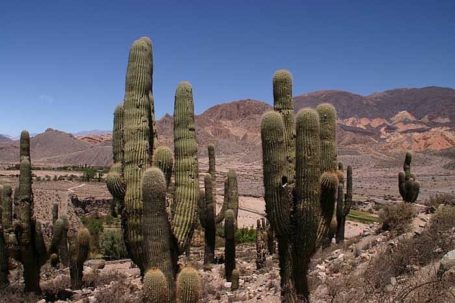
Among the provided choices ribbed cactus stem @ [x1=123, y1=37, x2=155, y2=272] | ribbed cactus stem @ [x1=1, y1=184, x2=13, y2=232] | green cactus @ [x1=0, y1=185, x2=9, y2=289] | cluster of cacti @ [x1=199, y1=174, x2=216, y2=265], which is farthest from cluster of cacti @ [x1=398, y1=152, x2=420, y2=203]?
green cactus @ [x1=0, y1=185, x2=9, y2=289]

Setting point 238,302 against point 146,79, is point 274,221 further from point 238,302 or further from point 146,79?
point 238,302

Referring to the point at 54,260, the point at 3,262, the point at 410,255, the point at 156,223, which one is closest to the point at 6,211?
the point at 3,262

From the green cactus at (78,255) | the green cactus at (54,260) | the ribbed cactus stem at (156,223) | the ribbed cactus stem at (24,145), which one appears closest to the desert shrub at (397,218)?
the ribbed cactus stem at (156,223)

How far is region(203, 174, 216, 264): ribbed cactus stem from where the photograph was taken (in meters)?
15.0

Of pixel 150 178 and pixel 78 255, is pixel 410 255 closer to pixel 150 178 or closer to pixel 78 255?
pixel 150 178

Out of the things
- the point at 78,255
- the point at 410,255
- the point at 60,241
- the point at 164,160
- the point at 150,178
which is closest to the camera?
the point at 150,178

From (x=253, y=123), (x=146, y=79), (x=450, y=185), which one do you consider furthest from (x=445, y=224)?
(x=253, y=123)

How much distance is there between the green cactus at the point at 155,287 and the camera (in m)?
6.13

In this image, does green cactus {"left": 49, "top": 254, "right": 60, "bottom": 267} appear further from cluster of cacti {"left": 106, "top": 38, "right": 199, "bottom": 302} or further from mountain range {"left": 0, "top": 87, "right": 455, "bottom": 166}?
mountain range {"left": 0, "top": 87, "right": 455, "bottom": 166}

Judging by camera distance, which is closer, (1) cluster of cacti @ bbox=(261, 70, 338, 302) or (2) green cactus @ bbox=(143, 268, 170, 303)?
(2) green cactus @ bbox=(143, 268, 170, 303)

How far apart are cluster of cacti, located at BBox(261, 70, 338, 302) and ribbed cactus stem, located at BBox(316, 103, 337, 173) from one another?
0.02m

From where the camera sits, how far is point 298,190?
291 inches

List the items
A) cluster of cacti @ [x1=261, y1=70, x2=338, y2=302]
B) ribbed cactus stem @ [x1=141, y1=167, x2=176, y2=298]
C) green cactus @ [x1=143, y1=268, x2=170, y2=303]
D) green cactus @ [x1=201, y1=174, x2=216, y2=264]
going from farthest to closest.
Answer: green cactus @ [x1=201, y1=174, x2=216, y2=264] → cluster of cacti @ [x1=261, y1=70, x2=338, y2=302] → ribbed cactus stem @ [x1=141, y1=167, x2=176, y2=298] → green cactus @ [x1=143, y1=268, x2=170, y2=303]

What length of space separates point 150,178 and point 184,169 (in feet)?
3.53
